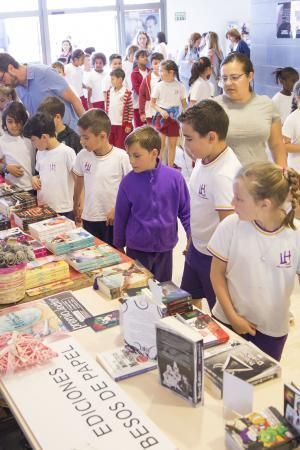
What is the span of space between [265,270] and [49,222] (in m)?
1.28

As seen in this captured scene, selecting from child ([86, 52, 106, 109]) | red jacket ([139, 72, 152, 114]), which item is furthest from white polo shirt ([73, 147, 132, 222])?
child ([86, 52, 106, 109])

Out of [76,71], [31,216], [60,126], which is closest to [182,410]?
[31,216]

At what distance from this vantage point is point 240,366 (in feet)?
5.31

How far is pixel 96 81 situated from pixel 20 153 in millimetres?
4980

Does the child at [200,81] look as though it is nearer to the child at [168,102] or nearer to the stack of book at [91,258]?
the child at [168,102]

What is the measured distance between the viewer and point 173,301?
191 centimetres

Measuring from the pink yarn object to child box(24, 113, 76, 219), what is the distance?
1.69 m

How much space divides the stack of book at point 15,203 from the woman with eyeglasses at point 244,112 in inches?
46.8

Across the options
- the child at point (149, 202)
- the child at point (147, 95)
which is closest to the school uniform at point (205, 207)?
the child at point (149, 202)

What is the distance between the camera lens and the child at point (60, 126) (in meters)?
3.55

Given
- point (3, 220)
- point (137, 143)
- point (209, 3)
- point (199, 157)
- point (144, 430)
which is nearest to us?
point (144, 430)

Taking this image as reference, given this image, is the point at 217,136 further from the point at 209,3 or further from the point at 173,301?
the point at 209,3

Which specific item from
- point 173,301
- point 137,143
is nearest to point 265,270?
point 173,301

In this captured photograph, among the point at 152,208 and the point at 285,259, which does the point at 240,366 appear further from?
the point at 152,208
